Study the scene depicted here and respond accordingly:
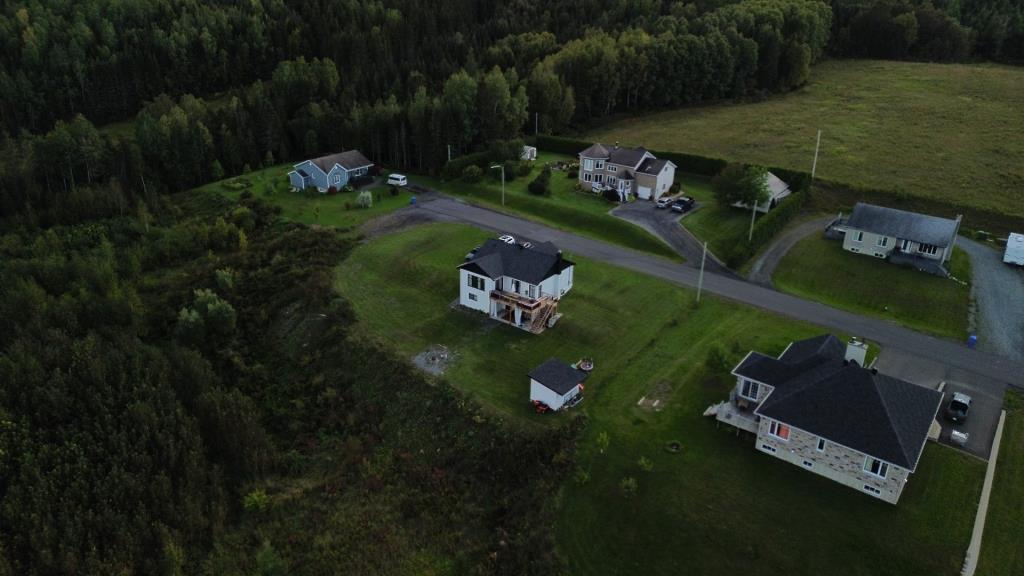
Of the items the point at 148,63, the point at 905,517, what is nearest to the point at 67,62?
the point at 148,63

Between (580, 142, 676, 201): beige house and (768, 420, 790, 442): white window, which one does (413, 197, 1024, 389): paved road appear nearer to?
(580, 142, 676, 201): beige house

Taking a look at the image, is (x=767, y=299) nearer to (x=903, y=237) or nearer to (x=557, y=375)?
(x=903, y=237)

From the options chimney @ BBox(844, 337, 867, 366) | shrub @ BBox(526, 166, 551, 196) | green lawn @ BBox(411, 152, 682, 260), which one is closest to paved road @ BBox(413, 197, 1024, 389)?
green lawn @ BBox(411, 152, 682, 260)

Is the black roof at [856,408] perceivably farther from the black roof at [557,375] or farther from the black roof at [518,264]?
the black roof at [518,264]

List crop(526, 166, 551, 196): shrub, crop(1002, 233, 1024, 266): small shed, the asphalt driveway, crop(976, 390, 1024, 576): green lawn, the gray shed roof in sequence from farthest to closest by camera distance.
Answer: the gray shed roof < crop(526, 166, 551, 196): shrub < crop(1002, 233, 1024, 266): small shed < the asphalt driveway < crop(976, 390, 1024, 576): green lawn

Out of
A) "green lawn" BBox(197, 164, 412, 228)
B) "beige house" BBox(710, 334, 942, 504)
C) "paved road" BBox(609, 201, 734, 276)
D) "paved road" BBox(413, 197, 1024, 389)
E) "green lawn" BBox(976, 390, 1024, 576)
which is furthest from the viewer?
"green lawn" BBox(197, 164, 412, 228)

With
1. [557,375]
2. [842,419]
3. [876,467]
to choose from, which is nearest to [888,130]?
[842,419]
